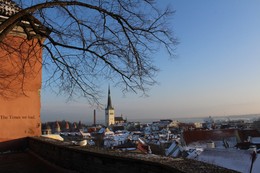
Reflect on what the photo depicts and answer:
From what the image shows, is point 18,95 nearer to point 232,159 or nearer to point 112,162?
point 112,162

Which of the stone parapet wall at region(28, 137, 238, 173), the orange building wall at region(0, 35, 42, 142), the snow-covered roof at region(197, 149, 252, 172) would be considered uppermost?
the orange building wall at region(0, 35, 42, 142)

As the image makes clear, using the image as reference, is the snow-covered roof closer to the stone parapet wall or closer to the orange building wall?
the orange building wall

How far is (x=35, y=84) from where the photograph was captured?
14.4 metres

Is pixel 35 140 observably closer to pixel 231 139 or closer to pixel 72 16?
pixel 72 16

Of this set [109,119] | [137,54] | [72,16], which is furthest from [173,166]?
[109,119]

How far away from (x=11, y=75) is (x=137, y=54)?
6.46 metres

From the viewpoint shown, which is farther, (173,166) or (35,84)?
(35,84)

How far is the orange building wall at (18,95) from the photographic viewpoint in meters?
13.0

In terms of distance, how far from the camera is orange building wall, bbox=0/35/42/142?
1304cm

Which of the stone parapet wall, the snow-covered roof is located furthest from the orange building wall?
the snow-covered roof

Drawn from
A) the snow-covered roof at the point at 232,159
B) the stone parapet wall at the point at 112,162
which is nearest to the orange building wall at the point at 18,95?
the stone parapet wall at the point at 112,162

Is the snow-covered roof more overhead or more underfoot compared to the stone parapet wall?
more underfoot

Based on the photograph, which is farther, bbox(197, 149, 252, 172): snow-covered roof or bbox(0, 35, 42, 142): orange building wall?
bbox(197, 149, 252, 172): snow-covered roof

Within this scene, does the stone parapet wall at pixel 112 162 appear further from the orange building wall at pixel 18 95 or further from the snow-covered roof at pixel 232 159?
the snow-covered roof at pixel 232 159
